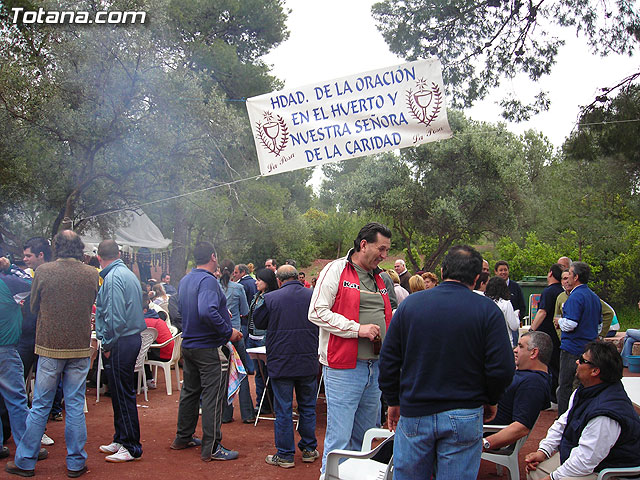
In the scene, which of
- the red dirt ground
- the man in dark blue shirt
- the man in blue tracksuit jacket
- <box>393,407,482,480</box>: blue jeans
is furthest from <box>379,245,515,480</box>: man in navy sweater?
the man in dark blue shirt

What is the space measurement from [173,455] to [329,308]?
7.77 feet

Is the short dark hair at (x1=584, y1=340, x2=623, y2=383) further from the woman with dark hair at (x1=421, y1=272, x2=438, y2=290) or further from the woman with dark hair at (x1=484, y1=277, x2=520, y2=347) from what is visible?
the woman with dark hair at (x1=421, y1=272, x2=438, y2=290)

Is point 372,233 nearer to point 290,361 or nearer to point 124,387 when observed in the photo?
point 290,361

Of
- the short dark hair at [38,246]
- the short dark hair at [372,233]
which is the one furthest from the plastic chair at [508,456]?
the short dark hair at [38,246]

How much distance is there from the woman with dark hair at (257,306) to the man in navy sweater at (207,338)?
52 centimetres

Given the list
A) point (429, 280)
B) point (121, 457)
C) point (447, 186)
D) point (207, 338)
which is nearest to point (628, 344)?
point (429, 280)

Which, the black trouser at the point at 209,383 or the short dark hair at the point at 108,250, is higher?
the short dark hair at the point at 108,250

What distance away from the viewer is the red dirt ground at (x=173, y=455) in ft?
16.3

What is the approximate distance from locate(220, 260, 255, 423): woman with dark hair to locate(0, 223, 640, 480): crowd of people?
25 millimetres

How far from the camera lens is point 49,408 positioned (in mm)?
4742

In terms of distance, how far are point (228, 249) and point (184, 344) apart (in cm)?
1955

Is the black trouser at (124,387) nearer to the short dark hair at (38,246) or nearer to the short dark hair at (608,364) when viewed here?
the short dark hair at (38,246)

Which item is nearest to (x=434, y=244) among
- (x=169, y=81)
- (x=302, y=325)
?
(x=169, y=81)

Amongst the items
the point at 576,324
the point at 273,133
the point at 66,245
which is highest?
the point at 273,133
